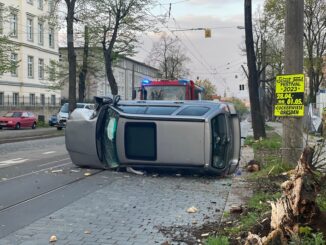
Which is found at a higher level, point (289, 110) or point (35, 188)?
point (289, 110)

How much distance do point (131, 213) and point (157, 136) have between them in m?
3.66

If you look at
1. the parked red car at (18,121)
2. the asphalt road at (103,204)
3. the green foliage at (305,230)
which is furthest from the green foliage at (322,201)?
the parked red car at (18,121)

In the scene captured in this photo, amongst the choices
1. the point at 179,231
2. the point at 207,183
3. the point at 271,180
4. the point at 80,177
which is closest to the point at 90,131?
the point at 80,177

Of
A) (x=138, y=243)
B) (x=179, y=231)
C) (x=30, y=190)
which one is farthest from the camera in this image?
(x=30, y=190)

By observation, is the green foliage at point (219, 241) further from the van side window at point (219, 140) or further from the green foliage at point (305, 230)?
the van side window at point (219, 140)

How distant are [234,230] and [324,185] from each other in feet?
4.50

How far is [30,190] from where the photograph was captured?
370 inches

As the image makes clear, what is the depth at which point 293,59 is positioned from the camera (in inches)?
428

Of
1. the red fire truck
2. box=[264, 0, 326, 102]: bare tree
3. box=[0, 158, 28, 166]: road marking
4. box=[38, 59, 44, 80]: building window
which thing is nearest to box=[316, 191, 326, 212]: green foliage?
box=[0, 158, 28, 166]: road marking

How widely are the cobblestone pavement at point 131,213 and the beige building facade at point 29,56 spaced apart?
43.1m

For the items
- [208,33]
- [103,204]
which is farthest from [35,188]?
[208,33]

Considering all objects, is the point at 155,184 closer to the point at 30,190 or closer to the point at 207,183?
the point at 207,183

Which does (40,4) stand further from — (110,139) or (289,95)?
(289,95)

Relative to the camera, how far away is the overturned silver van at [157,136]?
35.0 feet
